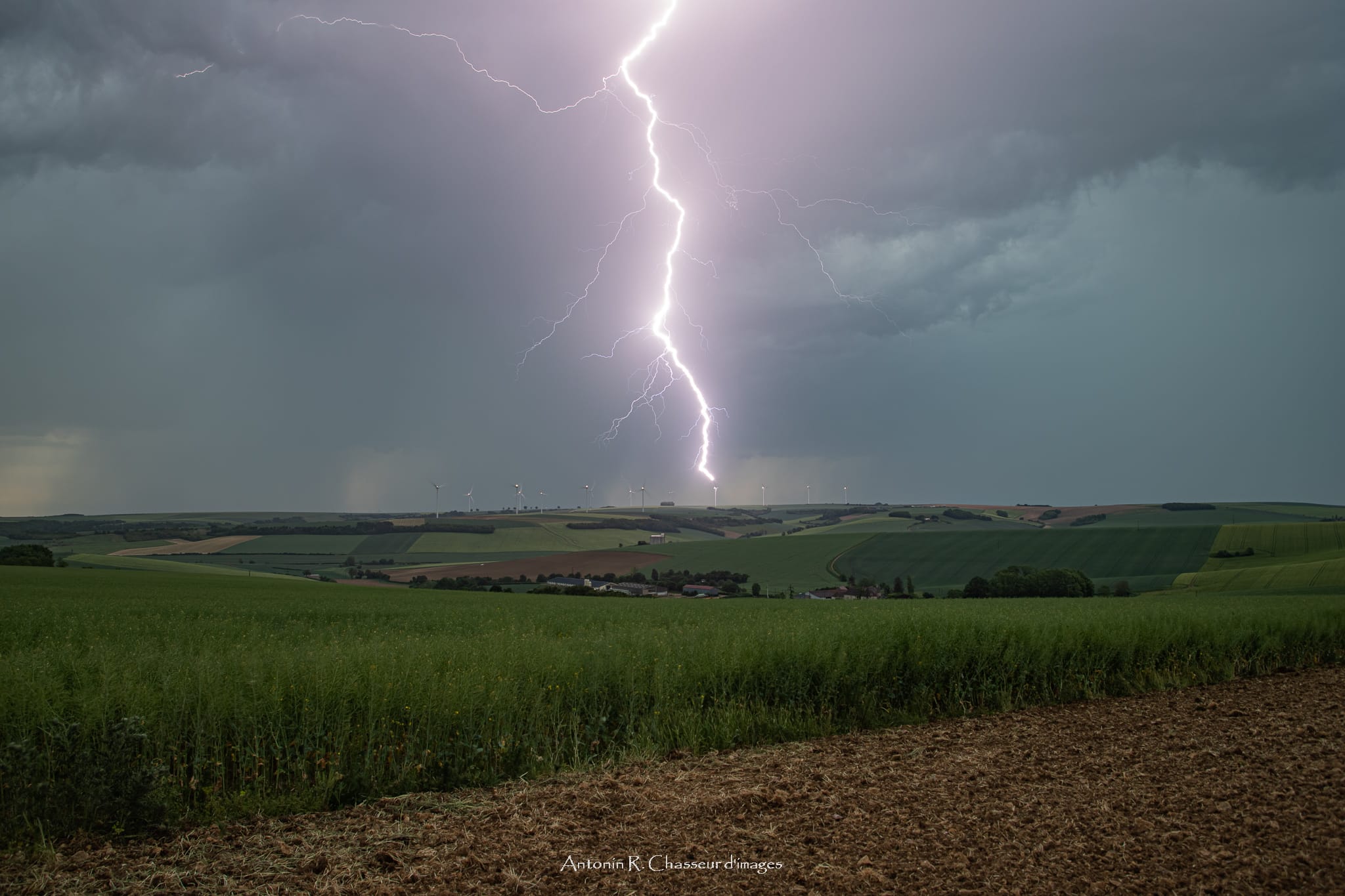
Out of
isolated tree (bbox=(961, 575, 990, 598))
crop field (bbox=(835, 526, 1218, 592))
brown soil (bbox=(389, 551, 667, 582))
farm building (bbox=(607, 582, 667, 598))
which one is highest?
crop field (bbox=(835, 526, 1218, 592))

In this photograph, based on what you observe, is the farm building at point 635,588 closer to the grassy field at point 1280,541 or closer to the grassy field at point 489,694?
the grassy field at point 1280,541

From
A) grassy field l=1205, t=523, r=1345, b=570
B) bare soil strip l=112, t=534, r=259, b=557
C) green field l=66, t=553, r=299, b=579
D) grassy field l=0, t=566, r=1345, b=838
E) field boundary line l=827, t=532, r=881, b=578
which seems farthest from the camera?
bare soil strip l=112, t=534, r=259, b=557

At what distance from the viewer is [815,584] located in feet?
203

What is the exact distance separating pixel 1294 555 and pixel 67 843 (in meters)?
75.4

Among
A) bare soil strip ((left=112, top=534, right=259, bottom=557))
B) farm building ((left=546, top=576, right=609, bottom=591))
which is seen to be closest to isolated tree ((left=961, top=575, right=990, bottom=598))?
farm building ((left=546, top=576, right=609, bottom=591))

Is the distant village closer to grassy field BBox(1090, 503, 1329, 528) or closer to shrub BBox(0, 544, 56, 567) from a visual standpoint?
shrub BBox(0, 544, 56, 567)

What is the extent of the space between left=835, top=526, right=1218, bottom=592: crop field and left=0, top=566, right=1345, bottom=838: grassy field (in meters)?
48.9

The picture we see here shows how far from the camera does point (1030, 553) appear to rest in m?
69.1

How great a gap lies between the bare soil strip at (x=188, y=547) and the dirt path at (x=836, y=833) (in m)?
86.6

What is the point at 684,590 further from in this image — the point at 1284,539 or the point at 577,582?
the point at 1284,539

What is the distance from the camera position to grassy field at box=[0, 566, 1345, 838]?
6105 mm

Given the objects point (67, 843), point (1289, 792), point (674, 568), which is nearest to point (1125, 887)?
point (1289, 792)

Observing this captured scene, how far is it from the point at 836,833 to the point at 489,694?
→ 4.12 meters

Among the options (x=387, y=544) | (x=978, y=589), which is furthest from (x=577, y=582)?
(x=387, y=544)
